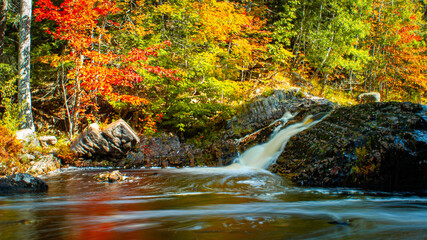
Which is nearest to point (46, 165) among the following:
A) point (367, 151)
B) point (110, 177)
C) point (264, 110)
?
point (110, 177)

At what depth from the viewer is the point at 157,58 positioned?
9.74 meters

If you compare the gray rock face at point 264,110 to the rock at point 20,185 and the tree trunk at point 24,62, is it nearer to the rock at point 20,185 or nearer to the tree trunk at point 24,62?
the rock at point 20,185

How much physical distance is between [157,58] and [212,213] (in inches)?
306

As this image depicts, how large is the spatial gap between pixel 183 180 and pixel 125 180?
133cm

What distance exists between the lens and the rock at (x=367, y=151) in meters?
4.41

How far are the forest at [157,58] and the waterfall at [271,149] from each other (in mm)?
2095

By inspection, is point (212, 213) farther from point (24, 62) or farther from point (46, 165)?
point (24, 62)

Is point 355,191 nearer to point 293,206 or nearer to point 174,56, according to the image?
point 293,206

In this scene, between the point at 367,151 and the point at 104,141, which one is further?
the point at 104,141

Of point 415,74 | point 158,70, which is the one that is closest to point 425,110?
point 158,70

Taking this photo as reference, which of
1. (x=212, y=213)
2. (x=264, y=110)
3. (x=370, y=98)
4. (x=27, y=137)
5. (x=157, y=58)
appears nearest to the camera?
(x=212, y=213)

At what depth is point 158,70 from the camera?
867 centimetres

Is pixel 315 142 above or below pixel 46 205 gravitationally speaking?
above

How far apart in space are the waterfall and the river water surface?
160cm
